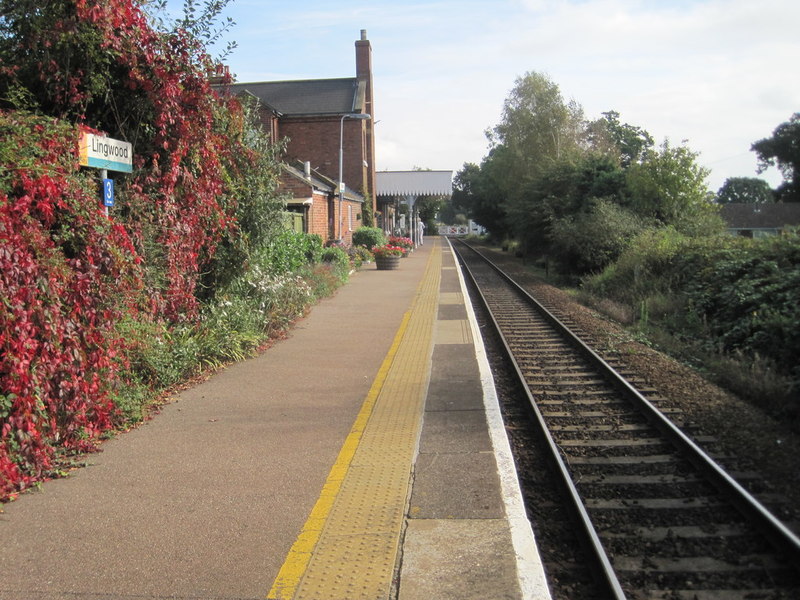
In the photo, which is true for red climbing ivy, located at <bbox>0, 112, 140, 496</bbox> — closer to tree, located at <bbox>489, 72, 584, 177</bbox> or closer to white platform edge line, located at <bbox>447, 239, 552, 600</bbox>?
white platform edge line, located at <bbox>447, 239, 552, 600</bbox>

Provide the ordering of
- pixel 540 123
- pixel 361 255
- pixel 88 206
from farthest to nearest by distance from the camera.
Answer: pixel 540 123 < pixel 361 255 < pixel 88 206

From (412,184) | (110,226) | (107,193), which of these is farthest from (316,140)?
(110,226)

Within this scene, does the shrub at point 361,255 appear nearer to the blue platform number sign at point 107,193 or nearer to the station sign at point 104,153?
the station sign at point 104,153

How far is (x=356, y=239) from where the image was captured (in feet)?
110

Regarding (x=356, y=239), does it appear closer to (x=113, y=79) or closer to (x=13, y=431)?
(x=113, y=79)

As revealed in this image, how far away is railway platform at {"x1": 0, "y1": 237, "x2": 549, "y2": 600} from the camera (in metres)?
3.73

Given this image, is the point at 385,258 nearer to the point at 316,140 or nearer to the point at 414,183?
the point at 316,140

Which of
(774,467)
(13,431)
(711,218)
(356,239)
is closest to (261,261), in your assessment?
(13,431)

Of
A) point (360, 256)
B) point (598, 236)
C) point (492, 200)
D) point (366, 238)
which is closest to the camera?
point (598, 236)

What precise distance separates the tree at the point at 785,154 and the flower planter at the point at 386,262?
6104 centimetres

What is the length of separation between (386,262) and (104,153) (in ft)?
68.7

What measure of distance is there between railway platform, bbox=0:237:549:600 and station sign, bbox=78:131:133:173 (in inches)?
95.8

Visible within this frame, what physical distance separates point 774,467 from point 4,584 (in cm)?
544

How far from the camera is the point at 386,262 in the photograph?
27.7 meters
